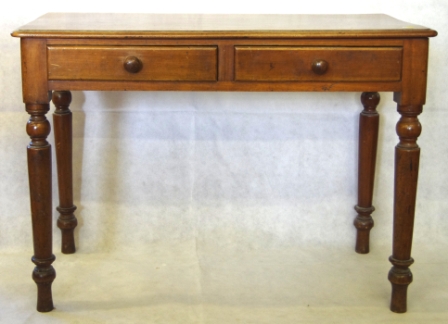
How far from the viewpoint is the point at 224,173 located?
2660 mm

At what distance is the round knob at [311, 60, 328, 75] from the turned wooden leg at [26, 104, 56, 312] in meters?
0.73

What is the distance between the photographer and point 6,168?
2.63m

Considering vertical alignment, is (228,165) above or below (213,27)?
below

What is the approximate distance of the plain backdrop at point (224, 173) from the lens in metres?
2.55

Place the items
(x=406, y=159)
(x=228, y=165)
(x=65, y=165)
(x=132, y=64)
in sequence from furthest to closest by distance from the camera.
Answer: (x=228, y=165) → (x=65, y=165) → (x=406, y=159) → (x=132, y=64)

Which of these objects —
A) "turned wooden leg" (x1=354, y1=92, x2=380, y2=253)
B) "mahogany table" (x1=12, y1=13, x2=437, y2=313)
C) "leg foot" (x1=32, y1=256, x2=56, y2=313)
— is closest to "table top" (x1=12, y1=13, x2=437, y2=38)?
"mahogany table" (x1=12, y1=13, x2=437, y2=313)

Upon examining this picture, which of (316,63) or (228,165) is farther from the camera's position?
(228,165)

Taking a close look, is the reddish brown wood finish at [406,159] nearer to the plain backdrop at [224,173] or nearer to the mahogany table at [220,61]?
the mahogany table at [220,61]

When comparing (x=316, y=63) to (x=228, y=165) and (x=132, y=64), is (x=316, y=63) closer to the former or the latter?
(x=132, y=64)

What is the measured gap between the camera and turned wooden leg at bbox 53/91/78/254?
8.07 ft

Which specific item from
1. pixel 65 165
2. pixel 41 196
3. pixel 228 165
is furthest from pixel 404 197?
pixel 65 165

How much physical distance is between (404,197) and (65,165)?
1135mm

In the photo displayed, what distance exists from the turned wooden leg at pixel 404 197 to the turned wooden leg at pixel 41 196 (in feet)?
3.20

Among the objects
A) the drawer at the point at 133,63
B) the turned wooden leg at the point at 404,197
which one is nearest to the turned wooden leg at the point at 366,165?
the turned wooden leg at the point at 404,197
